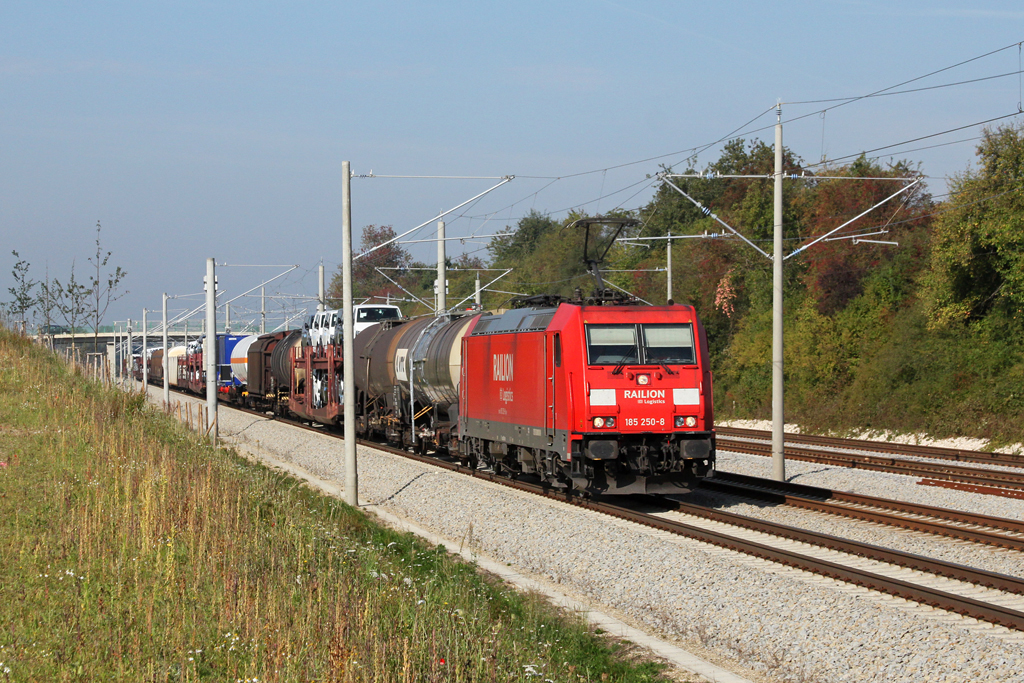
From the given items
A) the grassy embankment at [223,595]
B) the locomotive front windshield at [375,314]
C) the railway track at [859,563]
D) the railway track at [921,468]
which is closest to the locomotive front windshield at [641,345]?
the railway track at [859,563]

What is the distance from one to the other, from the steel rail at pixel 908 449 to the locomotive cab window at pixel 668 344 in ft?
34.5

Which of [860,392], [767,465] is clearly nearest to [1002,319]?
[860,392]

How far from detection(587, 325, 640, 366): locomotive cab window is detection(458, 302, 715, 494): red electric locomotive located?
0.02m

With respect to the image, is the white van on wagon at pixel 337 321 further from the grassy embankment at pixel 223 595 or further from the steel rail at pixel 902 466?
the grassy embankment at pixel 223 595

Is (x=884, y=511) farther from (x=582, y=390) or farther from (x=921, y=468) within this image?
(x=921, y=468)

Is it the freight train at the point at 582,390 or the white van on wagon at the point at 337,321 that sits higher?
the white van on wagon at the point at 337,321

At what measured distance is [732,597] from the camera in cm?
1032

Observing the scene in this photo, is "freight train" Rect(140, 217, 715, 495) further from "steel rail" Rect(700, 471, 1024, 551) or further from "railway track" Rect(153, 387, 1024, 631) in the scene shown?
"steel rail" Rect(700, 471, 1024, 551)

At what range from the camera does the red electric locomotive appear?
51.1 feet

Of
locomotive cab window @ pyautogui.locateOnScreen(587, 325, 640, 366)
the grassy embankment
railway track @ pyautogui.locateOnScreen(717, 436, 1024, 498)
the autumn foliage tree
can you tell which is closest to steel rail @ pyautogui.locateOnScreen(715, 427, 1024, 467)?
railway track @ pyautogui.locateOnScreen(717, 436, 1024, 498)

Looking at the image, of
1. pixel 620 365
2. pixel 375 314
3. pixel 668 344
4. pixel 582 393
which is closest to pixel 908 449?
pixel 668 344

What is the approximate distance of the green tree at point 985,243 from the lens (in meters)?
28.3

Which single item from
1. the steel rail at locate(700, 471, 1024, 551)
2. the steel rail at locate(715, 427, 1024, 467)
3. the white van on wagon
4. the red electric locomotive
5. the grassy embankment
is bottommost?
the steel rail at locate(715, 427, 1024, 467)

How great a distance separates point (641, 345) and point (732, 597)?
628 cm
